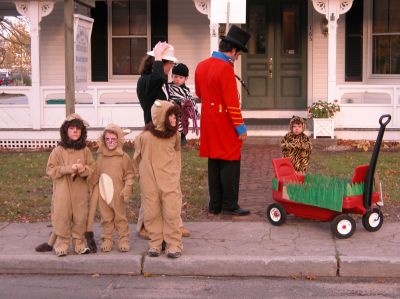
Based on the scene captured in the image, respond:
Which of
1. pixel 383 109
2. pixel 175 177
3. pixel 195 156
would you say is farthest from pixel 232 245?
pixel 383 109

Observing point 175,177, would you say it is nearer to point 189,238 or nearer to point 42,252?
point 189,238

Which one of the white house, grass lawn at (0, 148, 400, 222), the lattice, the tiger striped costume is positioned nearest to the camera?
the tiger striped costume

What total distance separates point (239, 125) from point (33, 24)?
338 inches

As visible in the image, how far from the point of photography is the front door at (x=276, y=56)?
1620cm

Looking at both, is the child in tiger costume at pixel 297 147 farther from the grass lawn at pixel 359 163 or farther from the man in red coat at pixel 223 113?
the grass lawn at pixel 359 163

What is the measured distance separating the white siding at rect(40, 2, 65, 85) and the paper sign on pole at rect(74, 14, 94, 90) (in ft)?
15.3

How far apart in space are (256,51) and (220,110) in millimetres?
8770

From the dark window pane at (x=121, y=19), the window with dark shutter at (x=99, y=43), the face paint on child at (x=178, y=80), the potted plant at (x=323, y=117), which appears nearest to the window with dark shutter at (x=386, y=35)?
the potted plant at (x=323, y=117)

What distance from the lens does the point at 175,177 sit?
6656mm

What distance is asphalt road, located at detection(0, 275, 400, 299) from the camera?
19.7 ft

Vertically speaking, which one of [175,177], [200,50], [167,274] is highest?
[200,50]

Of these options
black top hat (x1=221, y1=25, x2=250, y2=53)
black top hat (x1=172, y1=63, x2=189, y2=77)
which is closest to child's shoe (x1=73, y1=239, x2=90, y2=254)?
black top hat (x1=172, y1=63, x2=189, y2=77)

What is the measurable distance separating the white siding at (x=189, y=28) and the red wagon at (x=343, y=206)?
8.77 metres

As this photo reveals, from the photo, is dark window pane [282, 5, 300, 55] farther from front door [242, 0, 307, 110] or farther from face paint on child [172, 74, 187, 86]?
face paint on child [172, 74, 187, 86]
